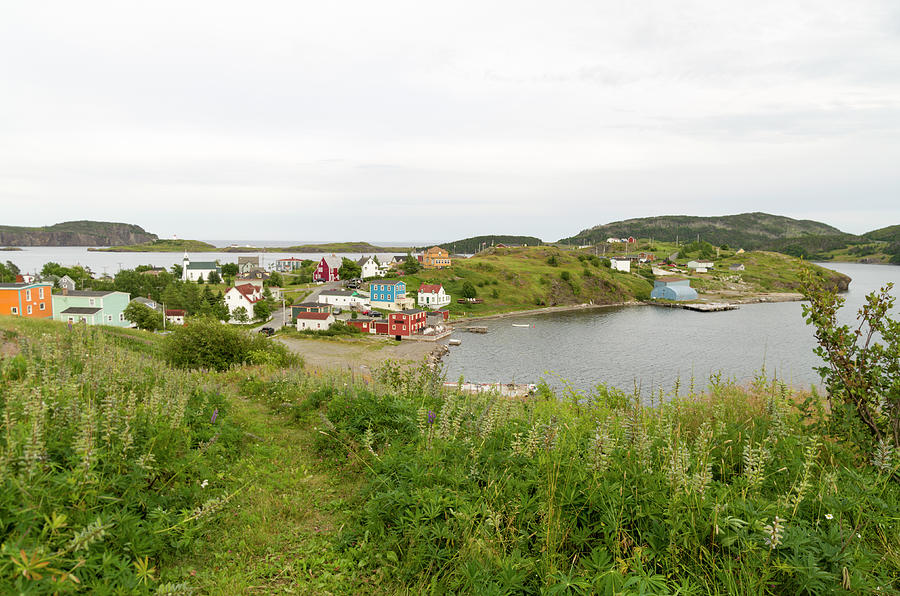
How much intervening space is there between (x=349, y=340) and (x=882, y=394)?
54.4 meters

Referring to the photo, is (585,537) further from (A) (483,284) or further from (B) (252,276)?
(B) (252,276)

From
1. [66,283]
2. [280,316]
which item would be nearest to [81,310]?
[280,316]

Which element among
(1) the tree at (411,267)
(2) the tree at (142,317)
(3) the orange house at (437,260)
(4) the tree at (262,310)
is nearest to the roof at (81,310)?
(2) the tree at (142,317)

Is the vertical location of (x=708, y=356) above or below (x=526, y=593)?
below

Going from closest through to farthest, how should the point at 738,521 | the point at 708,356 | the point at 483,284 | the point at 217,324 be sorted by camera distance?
the point at 738,521, the point at 217,324, the point at 708,356, the point at 483,284

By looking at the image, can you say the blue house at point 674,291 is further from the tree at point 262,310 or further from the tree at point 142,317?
the tree at point 142,317

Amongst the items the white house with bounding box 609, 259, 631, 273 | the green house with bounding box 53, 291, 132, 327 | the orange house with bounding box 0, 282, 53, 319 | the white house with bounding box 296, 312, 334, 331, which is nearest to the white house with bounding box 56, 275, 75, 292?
the green house with bounding box 53, 291, 132, 327

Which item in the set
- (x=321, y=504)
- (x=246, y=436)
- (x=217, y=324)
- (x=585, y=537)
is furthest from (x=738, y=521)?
(x=217, y=324)

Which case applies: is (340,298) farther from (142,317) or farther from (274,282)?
(274,282)

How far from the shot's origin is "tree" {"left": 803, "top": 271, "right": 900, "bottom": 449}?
4113mm

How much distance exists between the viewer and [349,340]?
55.8m

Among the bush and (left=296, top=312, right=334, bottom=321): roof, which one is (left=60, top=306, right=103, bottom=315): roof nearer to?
(left=296, top=312, right=334, bottom=321): roof

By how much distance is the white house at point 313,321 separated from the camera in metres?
58.3

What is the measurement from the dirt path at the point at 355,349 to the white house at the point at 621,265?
8985 centimetres
